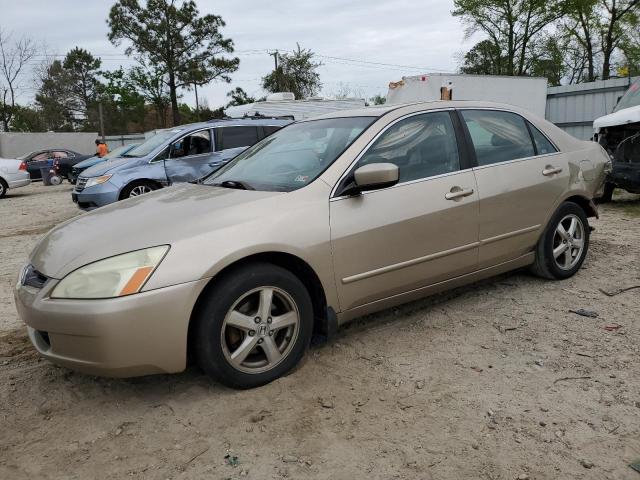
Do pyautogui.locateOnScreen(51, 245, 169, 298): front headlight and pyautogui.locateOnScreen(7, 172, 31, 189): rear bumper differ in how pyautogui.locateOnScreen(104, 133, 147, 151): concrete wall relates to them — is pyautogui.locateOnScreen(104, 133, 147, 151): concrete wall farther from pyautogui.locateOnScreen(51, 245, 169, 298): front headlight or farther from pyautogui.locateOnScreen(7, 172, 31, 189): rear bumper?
pyautogui.locateOnScreen(51, 245, 169, 298): front headlight

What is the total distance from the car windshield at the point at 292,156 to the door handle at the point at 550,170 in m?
1.56

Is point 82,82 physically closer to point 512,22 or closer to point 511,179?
point 512,22

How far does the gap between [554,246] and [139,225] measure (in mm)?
3305

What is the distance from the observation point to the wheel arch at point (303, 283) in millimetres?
2770

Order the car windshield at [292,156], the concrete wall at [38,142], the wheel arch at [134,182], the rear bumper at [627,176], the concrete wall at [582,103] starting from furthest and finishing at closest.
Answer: the concrete wall at [38,142]
the concrete wall at [582,103]
the wheel arch at [134,182]
the rear bumper at [627,176]
the car windshield at [292,156]

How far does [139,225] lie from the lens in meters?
2.94

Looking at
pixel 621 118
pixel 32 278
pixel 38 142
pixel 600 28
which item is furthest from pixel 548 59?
pixel 32 278

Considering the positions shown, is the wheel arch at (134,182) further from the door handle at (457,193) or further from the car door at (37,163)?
the car door at (37,163)

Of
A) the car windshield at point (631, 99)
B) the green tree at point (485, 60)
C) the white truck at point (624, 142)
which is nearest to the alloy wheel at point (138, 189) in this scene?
the white truck at point (624, 142)

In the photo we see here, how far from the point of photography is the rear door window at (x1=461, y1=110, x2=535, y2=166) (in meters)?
3.95

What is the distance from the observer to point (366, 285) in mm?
3297

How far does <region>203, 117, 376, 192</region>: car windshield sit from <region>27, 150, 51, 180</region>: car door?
2146 cm

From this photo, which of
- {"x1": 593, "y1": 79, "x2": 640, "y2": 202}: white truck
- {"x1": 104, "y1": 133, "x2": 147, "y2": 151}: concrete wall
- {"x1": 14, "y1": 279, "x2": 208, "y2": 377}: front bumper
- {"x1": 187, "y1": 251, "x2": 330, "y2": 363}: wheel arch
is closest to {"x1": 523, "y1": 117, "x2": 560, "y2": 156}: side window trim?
{"x1": 187, "y1": 251, "x2": 330, "y2": 363}: wheel arch

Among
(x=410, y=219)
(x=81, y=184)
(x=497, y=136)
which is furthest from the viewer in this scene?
Result: (x=81, y=184)
